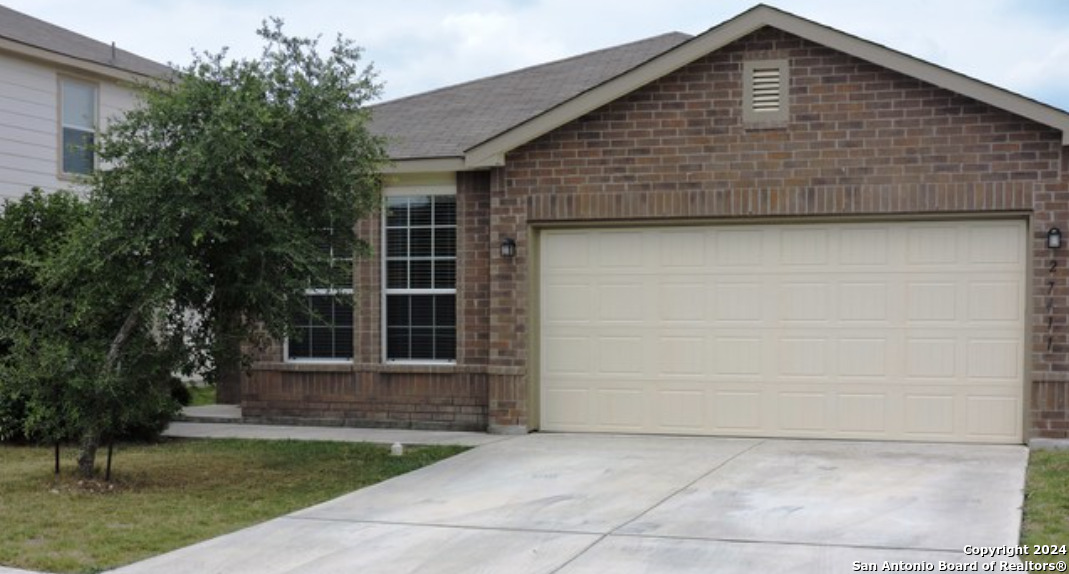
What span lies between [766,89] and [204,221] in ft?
20.1

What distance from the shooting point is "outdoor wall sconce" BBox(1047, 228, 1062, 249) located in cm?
1151

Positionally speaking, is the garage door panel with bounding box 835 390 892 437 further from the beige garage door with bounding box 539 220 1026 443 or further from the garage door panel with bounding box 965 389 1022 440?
the garage door panel with bounding box 965 389 1022 440

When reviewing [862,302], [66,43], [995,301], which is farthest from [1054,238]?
[66,43]

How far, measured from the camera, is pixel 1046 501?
867 cm

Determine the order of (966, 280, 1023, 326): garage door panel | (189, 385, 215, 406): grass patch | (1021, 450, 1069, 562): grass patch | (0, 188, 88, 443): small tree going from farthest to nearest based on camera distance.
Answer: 1. (189, 385, 215, 406): grass patch
2. (0, 188, 88, 443): small tree
3. (966, 280, 1023, 326): garage door panel
4. (1021, 450, 1069, 562): grass patch

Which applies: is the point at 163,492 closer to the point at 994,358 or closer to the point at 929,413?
the point at 929,413

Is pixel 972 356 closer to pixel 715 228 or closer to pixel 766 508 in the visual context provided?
pixel 715 228

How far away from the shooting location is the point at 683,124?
1266 centimetres

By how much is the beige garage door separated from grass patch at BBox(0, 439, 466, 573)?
89.9 inches

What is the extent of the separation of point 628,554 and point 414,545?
144cm

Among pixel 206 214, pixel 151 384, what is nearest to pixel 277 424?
pixel 151 384

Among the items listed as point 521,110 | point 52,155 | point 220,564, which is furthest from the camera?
point 52,155

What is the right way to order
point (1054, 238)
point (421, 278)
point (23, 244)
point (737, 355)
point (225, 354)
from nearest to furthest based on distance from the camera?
point (225, 354), point (1054, 238), point (737, 355), point (23, 244), point (421, 278)

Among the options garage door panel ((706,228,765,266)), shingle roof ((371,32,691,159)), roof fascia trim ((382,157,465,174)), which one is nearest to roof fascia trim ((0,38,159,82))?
shingle roof ((371,32,691,159))
